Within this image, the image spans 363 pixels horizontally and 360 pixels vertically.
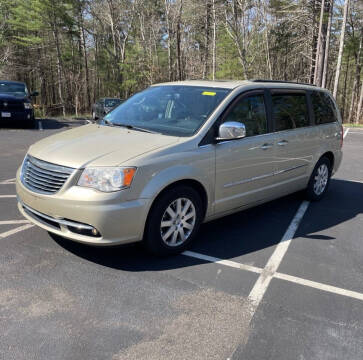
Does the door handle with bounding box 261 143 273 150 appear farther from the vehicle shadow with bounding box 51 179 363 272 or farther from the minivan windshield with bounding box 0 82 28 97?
→ the minivan windshield with bounding box 0 82 28 97

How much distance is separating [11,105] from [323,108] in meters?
11.7

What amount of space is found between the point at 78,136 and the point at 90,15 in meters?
30.6

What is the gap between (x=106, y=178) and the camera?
3.27 meters

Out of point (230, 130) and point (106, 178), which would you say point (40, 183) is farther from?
point (230, 130)

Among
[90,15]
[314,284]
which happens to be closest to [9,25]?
[90,15]

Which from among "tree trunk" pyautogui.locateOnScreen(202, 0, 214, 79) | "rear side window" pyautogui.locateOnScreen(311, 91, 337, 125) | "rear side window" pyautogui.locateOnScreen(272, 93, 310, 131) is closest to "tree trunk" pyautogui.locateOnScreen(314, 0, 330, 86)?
"tree trunk" pyautogui.locateOnScreen(202, 0, 214, 79)

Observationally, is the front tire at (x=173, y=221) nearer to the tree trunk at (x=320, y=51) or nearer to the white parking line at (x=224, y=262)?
the white parking line at (x=224, y=262)

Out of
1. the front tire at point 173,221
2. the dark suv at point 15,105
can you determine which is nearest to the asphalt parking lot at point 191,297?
the front tire at point 173,221

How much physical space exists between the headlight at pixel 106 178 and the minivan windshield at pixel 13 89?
41.1 ft

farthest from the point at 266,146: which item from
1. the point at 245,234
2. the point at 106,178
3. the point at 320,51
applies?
the point at 320,51

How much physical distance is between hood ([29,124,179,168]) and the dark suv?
1092cm

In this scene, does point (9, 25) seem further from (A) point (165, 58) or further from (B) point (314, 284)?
(B) point (314, 284)

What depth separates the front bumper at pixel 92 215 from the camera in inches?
128

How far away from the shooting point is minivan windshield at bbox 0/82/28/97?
1439 centimetres
